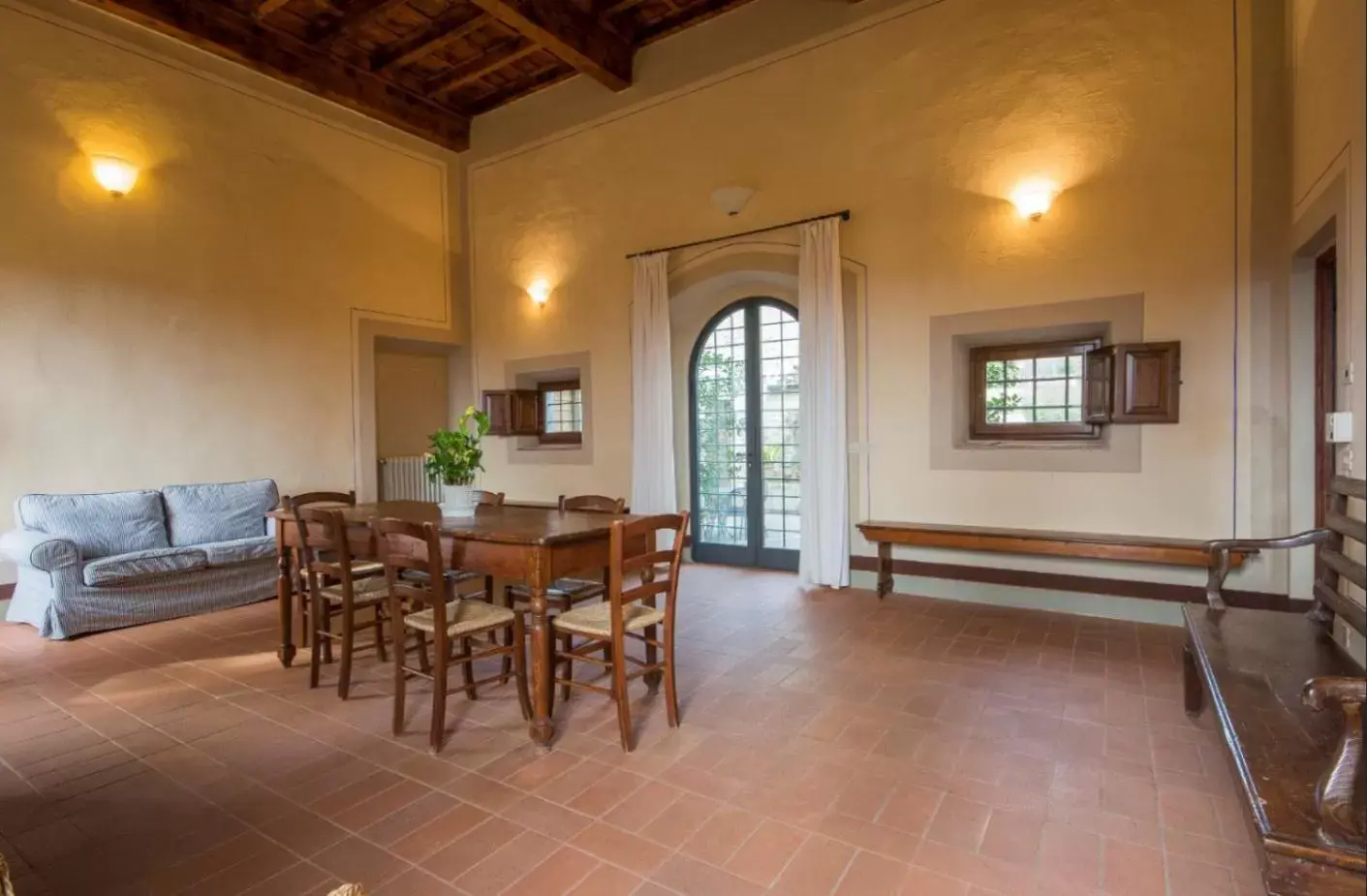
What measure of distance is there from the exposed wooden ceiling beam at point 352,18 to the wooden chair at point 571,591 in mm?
4525

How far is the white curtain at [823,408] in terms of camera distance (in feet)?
16.7

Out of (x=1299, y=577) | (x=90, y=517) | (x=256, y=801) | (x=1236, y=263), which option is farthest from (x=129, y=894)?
(x=1236, y=263)

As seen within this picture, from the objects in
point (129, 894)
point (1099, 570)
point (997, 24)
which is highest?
point (997, 24)

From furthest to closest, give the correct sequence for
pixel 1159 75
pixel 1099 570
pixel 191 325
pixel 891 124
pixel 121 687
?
1. pixel 191 325
2. pixel 891 124
3. pixel 1099 570
4. pixel 1159 75
5. pixel 121 687

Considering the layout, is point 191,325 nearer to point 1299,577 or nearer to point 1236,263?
point 1236,263

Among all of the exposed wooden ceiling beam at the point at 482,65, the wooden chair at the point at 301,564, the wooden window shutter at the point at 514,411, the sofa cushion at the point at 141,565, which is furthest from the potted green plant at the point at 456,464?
the exposed wooden ceiling beam at the point at 482,65

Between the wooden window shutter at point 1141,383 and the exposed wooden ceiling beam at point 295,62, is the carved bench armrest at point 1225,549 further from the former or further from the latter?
the exposed wooden ceiling beam at point 295,62

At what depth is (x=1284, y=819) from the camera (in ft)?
4.64

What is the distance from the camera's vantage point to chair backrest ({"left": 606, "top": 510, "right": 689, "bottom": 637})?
2.57 metres

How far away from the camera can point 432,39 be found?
597cm

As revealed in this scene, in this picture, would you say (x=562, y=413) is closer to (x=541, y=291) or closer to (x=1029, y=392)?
(x=541, y=291)

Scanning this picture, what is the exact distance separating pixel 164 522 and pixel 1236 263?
7182 millimetres

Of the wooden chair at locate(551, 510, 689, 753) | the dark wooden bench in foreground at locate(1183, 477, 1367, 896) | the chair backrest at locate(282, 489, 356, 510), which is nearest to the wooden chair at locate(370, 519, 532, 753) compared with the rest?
the wooden chair at locate(551, 510, 689, 753)

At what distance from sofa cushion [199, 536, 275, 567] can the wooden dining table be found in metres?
2.08
